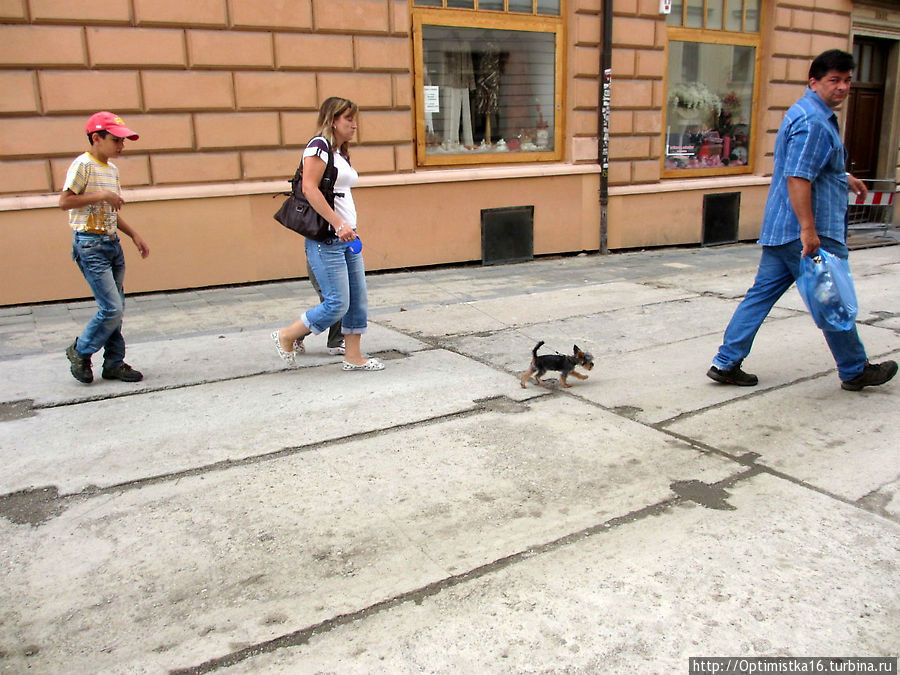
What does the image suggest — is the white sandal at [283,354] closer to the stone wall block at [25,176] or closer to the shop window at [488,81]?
the stone wall block at [25,176]

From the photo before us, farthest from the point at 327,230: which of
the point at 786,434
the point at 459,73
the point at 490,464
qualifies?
the point at 459,73

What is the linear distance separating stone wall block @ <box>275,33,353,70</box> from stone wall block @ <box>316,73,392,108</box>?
0.12 meters

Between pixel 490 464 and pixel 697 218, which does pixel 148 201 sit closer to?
pixel 490 464

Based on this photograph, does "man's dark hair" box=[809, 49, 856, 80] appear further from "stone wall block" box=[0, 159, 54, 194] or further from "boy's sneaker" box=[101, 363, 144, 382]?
"stone wall block" box=[0, 159, 54, 194]

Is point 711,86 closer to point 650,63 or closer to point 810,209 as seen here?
point 650,63

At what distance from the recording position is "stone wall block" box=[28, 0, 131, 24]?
7.14m

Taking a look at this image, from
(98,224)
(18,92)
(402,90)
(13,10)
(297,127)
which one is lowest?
(98,224)

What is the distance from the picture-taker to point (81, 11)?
726 cm

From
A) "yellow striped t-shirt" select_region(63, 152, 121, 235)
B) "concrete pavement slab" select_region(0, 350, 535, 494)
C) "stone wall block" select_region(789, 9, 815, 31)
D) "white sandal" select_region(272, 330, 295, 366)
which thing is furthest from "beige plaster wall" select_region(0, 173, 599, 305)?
"stone wall block" select_region(789, 9, 815, 31)

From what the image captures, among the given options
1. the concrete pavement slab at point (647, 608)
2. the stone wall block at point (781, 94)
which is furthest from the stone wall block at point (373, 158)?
the stone wall block at point (781, 94)

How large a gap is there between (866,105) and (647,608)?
14.7m

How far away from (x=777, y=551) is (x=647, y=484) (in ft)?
2.30

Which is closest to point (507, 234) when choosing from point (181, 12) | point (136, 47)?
point (181, 12)

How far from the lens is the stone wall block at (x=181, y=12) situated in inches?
297
